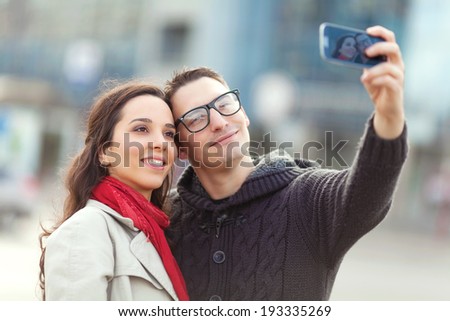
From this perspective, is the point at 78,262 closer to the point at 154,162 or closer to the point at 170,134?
the point at 154,162

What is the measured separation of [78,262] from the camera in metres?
2.61

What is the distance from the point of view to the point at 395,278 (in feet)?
41.0

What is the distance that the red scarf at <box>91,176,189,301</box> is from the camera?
2.92 m

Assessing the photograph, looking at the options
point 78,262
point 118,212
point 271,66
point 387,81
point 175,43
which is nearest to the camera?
point 387,81

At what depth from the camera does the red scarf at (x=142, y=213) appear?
2924mm

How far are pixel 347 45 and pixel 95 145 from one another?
4.19 feet

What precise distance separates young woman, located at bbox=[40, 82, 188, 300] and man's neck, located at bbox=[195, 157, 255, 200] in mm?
228

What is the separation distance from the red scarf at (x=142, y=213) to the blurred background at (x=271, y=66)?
1454 cm

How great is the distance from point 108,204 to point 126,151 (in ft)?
0.76

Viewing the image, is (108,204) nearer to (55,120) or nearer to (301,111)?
(301,111)

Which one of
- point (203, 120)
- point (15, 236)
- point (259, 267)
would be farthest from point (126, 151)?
point (15, 236)

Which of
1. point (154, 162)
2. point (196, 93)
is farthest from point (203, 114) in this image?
point (154, 162)

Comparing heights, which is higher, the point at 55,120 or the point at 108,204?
the point at 108,204

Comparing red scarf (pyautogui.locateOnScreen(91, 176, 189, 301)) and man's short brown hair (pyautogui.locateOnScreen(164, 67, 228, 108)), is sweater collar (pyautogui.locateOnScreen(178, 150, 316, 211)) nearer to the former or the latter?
red scarf (pyautogui.locateOnScreen(91, 176, 189, 301))
